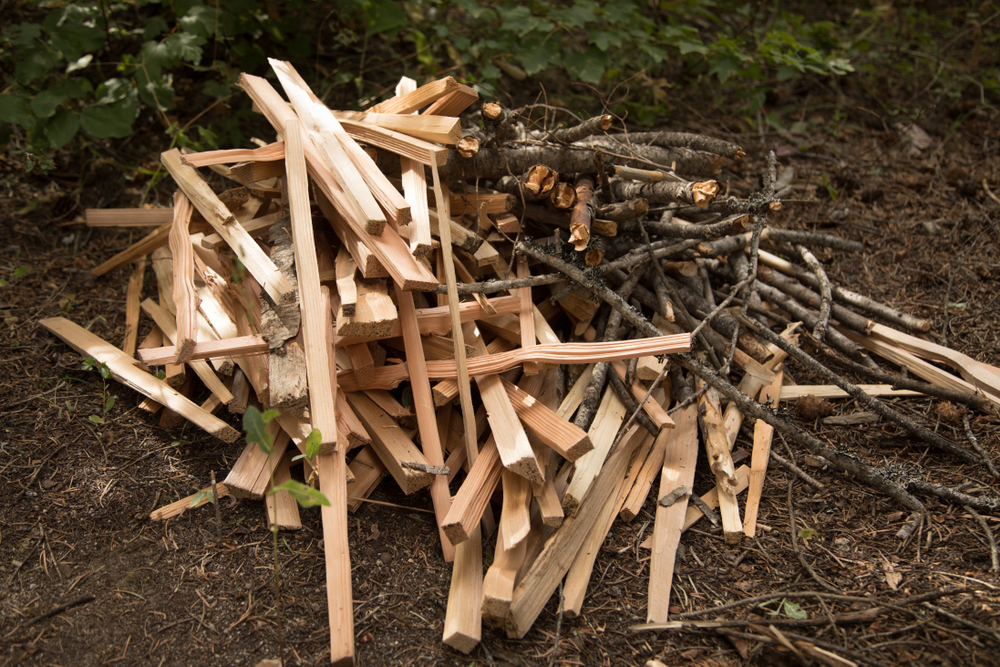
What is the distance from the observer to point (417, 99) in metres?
2.75

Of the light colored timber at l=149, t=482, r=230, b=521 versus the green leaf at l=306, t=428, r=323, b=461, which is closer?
the green leaf at l=306, t=428, r=323, b=461

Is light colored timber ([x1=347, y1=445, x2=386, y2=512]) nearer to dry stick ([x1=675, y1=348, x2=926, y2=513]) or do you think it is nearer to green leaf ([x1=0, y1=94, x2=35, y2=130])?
dry stick ([x1=675, y1=348, x2=926, y2=513])

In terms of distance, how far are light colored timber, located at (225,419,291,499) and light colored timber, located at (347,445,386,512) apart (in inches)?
11.5

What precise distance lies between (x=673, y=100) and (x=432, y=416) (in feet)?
12.3

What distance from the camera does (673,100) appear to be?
191 inches

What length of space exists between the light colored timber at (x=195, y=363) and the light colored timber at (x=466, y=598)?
3.90 ft

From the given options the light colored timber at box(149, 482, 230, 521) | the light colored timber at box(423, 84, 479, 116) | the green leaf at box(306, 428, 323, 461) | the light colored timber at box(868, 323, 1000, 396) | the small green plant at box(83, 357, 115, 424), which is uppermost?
the light colored timber at box(423, 84, 479, 116)

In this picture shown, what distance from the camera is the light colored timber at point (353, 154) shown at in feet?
7.50

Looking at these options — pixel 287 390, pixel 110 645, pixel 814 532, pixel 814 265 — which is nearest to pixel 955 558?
pixel 814 532

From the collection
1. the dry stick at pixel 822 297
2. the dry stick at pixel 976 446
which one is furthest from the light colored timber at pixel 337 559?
the dry stick at pixel 976 446

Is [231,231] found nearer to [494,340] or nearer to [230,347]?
[230,347]

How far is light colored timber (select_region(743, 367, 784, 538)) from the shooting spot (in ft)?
7.59

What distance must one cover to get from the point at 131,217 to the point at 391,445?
2033 millimetres

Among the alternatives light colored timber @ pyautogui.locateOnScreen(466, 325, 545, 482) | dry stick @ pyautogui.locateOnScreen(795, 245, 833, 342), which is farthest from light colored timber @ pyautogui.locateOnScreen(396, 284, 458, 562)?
dry stick @ pyautogui.locateOnScreen(795, 245, 833, 342)
